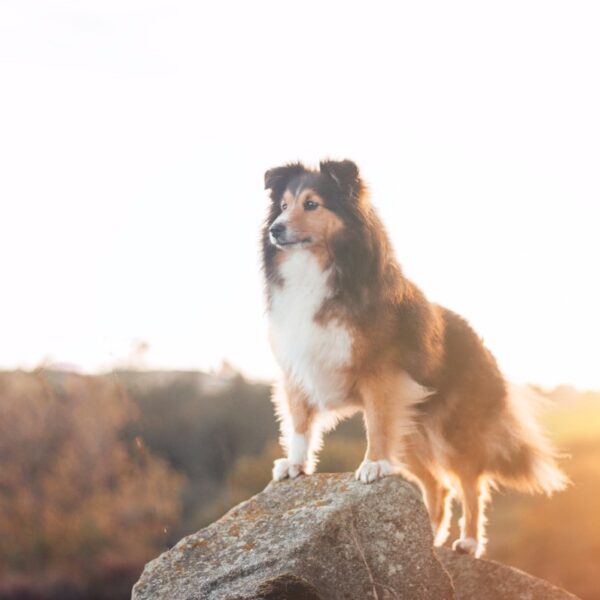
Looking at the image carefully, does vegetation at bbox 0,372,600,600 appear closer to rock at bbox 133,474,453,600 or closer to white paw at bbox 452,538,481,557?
white paw at bbox 452,538,481,557

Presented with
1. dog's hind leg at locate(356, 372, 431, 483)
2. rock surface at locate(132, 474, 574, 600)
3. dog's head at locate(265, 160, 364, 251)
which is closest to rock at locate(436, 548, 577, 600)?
rock surface at locate(132, 474, 574, 600)

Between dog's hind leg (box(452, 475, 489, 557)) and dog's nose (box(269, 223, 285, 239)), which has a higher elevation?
dog's nose (box(269, 223, 285, 239))

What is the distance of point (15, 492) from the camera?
2094 cm

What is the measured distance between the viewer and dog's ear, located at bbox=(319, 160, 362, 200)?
6344mm

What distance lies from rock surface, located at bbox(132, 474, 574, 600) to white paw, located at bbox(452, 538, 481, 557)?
4.11 feet

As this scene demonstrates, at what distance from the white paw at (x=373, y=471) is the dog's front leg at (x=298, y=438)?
23.4 inches

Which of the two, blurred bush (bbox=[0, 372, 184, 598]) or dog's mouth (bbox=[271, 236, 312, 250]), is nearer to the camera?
dog's mouth (bbox=[271, 236, 312, 250])

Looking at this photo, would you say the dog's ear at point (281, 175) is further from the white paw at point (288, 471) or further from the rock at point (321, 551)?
the rock at point (321, 551)

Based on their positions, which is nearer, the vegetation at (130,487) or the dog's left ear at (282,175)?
the dog's left ear at (282,175)

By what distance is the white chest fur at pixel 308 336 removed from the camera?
6094 millimetres

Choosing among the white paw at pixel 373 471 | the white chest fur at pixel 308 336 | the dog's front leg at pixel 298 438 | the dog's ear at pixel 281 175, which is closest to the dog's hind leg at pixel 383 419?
the white paw at pixel 373 471

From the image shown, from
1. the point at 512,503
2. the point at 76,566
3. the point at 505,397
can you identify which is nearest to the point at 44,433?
the point at 76,566

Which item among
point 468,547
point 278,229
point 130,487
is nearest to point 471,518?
point 468,547

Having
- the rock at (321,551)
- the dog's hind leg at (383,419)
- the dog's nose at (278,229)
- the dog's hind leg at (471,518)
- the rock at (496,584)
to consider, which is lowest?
the rock at (496,584)
